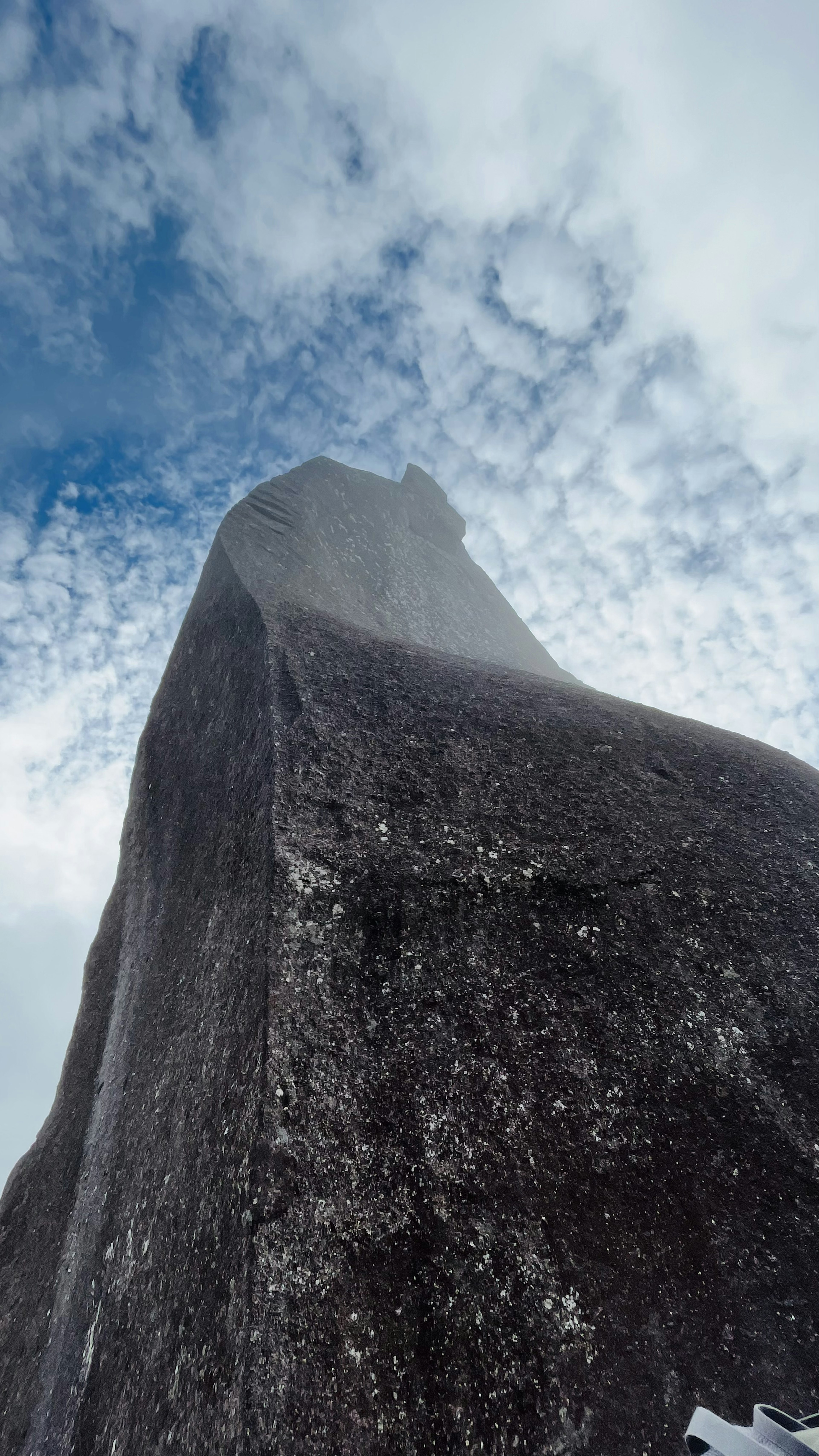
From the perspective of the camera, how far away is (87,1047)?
11.4 m

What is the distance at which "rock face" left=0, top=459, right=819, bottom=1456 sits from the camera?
4.93 metres

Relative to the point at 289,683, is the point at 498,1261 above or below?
below

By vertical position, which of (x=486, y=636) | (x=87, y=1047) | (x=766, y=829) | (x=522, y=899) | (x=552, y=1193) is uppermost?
(x=486, y=636)

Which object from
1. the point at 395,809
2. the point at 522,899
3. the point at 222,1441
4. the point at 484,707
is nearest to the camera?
the point at 222,1441

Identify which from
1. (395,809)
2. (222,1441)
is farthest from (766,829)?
(222,1441)

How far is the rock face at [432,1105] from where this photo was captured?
493 centimetres

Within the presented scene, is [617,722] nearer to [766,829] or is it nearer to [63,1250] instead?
[766,829]

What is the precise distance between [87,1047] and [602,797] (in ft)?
32.0

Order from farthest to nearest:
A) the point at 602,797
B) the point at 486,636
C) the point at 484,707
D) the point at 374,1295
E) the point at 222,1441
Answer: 1. the point at 486,636
2. the point at 484,707
3. the point at 602,797
4. the point at 374,1295
5. the point at 222,1441

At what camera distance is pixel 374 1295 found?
5.09 meters

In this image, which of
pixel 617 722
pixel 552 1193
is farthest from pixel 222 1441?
pixel 617 722

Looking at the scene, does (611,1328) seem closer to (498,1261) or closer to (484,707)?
(498,1261)

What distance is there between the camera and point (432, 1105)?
609 centimetres

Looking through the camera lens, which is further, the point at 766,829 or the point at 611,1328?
the point at 766,829
